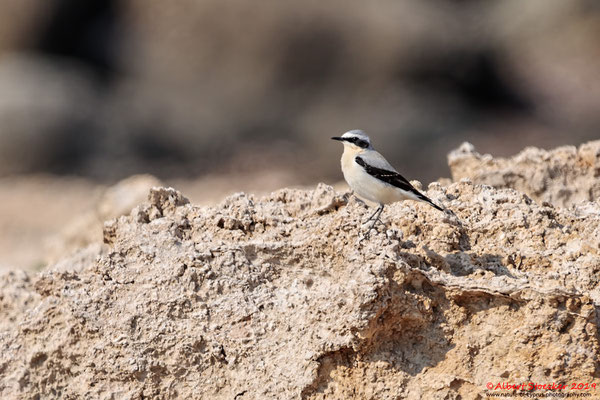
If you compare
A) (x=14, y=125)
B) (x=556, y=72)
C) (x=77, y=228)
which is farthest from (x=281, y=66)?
(x=77, y=228)

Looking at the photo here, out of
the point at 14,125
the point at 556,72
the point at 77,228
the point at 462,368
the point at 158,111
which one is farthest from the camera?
the point at 556,72

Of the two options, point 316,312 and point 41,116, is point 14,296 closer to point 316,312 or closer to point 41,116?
point 316,312

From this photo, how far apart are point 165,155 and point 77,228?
10.6 meters

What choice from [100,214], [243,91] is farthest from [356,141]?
[243,91]

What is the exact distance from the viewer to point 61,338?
5109 millimetres

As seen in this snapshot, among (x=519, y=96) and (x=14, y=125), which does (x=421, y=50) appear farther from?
(x=14, y=125)

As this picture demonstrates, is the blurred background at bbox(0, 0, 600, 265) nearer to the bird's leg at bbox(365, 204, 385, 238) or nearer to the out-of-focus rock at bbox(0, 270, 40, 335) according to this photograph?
the out-of-focus rock at bbox(0, 270, 40, 335)

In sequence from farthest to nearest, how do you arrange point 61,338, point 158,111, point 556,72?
point 556,72, point 158,111, point 61,338

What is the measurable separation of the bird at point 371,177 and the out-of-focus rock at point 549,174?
1.93m

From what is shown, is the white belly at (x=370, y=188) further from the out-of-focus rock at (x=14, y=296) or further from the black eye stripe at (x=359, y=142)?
the out-of-focus rock at (x=14, y=296)

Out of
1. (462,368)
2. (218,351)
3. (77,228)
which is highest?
(77,228)

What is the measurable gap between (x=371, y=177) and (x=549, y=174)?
2.71m

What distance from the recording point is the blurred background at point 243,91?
843 inches

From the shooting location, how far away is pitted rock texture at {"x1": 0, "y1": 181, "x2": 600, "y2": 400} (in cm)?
470
